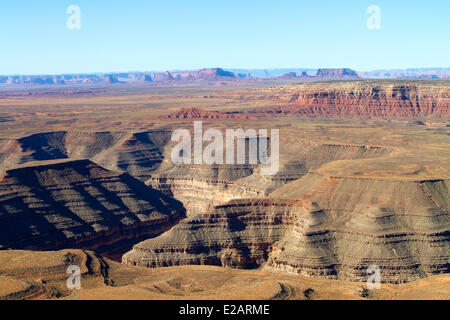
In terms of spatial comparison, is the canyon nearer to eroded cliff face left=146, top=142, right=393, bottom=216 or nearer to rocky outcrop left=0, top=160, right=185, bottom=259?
rocky outcrop left=0, top=160, right=185, bottom=259

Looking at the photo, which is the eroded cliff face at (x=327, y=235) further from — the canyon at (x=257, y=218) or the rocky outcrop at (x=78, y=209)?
the rocky outcrop at (x=78, y=209)

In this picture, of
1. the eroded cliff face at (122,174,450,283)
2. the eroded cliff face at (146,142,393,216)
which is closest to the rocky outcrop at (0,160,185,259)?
the eroded cliff face at (122,174,450,283)

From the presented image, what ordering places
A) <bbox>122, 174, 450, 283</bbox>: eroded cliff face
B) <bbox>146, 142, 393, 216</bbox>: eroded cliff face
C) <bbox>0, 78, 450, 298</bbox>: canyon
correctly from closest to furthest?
1. <bbox>122, 174, 450, 283</bbox>: eroded cliff face
2. <bbox>0, 78, 450, 298</bbox>: canyon
3. <bbox>146, 142, 393, 216</bbox>: eroded cliff face

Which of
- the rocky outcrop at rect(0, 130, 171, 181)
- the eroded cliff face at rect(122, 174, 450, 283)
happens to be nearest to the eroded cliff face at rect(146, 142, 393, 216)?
the rocky outcrop at rect(0, 130, 171, 181)

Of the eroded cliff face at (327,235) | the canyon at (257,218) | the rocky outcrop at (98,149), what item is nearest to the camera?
the eroded cliff face at (327,235)

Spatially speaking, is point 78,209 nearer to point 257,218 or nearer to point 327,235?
point 257,218

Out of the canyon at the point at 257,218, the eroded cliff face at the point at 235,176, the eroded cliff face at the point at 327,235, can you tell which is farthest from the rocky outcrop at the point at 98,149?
the eroded cliff face at the point at 327,235

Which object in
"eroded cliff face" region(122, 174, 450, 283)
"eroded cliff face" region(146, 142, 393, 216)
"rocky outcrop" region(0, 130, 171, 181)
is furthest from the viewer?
"rocky outcrop" region(0, 130, 171, 181)

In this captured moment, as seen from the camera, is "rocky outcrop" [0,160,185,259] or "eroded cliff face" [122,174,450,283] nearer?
"eroded cliff face" [122,174,450,283]
